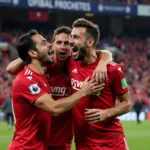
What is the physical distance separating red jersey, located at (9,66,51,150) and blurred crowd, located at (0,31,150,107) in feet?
91.8

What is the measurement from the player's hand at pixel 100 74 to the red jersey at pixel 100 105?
16 cm

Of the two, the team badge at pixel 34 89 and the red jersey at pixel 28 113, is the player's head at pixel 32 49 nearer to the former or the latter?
the red jersey at pixel 28 113

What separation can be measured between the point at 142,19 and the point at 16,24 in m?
13.0

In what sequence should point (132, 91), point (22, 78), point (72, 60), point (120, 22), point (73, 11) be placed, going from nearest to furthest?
point (22, 78), point (72, 60), point (132, 91), point (73, 11), point (120, 22)

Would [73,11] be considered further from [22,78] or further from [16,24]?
[22,78]

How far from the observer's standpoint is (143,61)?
45.5 meters

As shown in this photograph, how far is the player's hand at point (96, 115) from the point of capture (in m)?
6.25

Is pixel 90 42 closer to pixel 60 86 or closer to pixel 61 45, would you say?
pixel 61 45

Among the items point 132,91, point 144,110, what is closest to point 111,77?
point 144,110

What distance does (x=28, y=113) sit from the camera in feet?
20.2

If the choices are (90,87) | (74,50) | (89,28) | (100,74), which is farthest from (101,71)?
(89,28)

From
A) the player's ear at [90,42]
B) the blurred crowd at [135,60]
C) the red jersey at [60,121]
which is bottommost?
the blurred crowd at [135,60]

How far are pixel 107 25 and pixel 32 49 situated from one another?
141 feet

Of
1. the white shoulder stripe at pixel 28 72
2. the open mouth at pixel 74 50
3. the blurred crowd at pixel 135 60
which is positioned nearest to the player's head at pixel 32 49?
the white shoulder stripe at pixel 28 72
